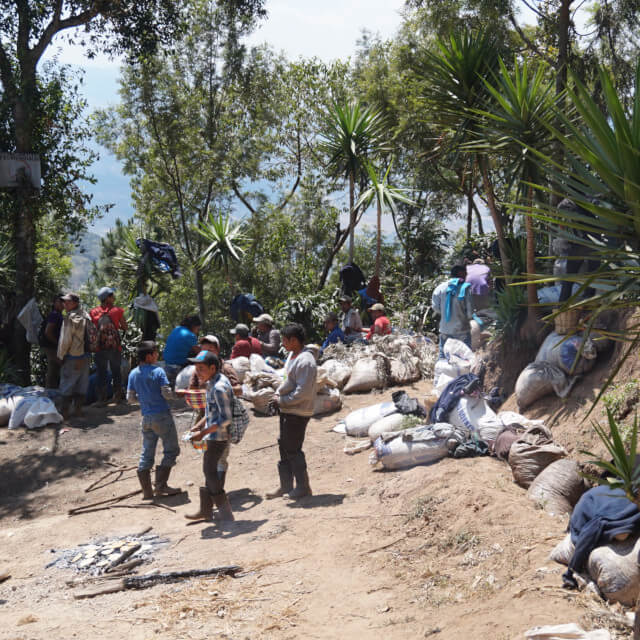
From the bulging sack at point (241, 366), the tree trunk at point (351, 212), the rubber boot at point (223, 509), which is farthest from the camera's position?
the tree trunk at point (351, 212)

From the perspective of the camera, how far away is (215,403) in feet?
17.9

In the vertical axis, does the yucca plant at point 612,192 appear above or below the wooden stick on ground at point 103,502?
above

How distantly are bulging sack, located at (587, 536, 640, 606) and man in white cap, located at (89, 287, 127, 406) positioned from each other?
7246 millimetres

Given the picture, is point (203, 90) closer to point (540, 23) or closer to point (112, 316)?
point (540, 23)

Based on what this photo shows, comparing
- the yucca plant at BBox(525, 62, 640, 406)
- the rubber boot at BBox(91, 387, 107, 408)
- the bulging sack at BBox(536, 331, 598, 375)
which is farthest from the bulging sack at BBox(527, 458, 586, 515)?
the rubber boot at BBox(91, 387, 107, 408)

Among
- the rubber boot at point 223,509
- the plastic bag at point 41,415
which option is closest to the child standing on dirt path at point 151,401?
the rubber boot at point 223,509

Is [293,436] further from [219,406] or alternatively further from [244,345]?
[244,345]

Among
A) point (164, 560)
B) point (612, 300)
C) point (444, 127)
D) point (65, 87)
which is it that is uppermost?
point (65, 87)

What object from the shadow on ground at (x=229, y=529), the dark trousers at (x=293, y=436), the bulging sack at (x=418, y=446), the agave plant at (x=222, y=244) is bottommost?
the shadow on ground at (x=229, y=529)

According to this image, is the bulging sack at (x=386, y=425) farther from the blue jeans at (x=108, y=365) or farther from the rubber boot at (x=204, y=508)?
the blue jeans at (x=108, y=365)

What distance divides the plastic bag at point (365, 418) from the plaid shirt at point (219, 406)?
2.58m

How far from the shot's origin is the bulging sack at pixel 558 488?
4781mm

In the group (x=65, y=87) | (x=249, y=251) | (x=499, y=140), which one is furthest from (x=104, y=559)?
(x=249, y=251)

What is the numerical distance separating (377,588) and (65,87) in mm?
10271
